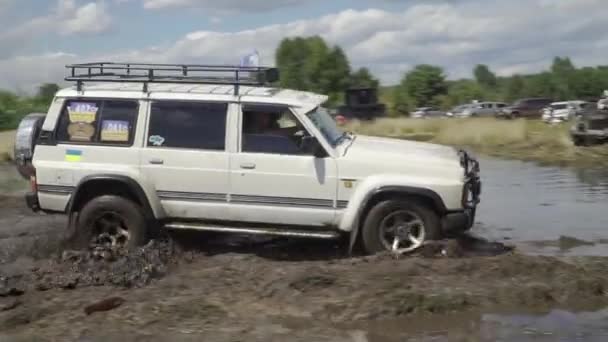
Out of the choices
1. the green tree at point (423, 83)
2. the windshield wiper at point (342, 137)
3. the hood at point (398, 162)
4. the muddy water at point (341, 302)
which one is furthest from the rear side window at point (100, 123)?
the green tree at point (423, 83)

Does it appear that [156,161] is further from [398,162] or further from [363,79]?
[363,79]

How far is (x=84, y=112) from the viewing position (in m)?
8.98

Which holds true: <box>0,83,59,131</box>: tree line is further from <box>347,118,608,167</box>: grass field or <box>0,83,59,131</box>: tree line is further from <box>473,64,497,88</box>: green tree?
<box>473,64,497,88</box>: green tree

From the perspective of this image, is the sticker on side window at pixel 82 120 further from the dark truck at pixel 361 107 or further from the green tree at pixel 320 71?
the green tree at pixel 320 71

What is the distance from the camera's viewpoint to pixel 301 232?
8.75 metres

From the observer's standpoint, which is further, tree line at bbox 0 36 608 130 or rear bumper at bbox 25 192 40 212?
tree line at bbox 0 36 608 130

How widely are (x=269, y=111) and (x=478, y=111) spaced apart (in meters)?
53.3

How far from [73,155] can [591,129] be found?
18281mm

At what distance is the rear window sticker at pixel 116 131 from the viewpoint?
8.91 metres

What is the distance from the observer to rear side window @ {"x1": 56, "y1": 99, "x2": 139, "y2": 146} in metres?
8.92

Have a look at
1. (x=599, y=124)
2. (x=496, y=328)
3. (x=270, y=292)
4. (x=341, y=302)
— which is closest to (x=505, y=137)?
(x=599, y=124)

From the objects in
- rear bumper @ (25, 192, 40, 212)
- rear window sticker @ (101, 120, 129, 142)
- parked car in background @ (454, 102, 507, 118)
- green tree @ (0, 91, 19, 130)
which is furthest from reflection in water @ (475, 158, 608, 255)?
parked car in background @ (454, 102, 507, 118)

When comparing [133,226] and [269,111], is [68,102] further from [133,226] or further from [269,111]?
[269,111]

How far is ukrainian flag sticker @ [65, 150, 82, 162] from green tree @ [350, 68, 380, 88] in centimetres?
7190
